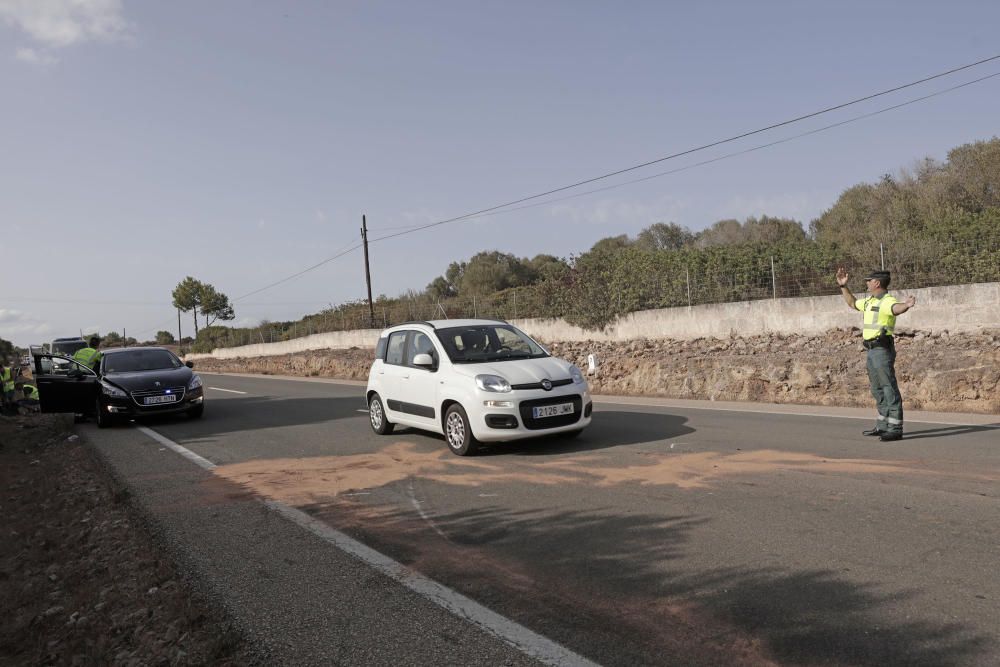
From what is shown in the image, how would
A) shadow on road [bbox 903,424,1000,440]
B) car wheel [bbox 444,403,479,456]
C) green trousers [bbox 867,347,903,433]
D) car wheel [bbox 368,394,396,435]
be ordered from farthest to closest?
car wheel [bbox 368,394,396,435]
shadow on road [bbox 903,424,1000,440]
car wheel [bbox 444,403,479,456]
green trousers [bbox 867,347,903,433]

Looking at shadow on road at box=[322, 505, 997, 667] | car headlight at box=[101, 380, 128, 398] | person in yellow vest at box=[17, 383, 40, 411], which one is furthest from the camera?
person in yellow vest at box=[17, 383, 40, 411]

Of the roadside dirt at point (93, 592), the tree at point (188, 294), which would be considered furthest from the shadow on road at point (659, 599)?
the tree at point (188, 294)

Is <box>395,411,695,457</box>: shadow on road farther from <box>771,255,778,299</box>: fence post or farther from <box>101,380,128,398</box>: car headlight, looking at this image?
<box>771,255,778,299</box>: fence post

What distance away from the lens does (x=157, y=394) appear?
13516 millimetres

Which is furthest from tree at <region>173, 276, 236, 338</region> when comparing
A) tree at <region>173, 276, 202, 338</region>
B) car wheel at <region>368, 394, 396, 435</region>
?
car wheel at <region>368, 394, 396, 435</region>

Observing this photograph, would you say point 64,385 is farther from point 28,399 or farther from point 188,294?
point 188,294

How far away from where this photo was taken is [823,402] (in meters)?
13.4

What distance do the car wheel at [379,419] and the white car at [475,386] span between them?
0.02 m

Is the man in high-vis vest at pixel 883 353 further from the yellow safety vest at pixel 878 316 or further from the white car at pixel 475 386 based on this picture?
the white car at pixel 475 386

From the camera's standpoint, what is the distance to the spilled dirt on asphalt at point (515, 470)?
22.6 ft

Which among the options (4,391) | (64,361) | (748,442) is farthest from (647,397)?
(4,391)

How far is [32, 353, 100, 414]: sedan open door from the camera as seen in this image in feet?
43.7

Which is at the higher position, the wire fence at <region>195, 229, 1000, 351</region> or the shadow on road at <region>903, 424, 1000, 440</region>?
the wire fence at <region>195, 229, 1000, 351</region>

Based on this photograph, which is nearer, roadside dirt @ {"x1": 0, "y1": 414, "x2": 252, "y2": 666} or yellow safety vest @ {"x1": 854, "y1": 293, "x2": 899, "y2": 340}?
roadside dirt @ {"x1": 0, "y1": 414, "x2": 252, "y2": 666}
